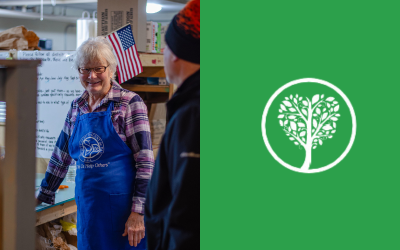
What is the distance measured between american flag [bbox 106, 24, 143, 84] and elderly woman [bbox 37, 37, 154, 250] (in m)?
0.99

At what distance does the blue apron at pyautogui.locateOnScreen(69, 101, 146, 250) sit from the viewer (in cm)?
193

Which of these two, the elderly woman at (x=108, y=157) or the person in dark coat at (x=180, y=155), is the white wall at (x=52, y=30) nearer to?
the elderly woman at (x=108, y=157)

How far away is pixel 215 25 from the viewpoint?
1.14 metres

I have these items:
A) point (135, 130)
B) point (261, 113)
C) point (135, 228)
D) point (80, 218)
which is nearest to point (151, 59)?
point (135, 130)

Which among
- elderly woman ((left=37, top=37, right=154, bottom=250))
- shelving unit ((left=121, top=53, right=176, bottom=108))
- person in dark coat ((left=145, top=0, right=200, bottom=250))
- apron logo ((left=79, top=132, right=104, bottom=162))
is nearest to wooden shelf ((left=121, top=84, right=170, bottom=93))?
shelving unit ((left=121, top=53, right=176, bottom=108))

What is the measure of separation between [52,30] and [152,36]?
746cm

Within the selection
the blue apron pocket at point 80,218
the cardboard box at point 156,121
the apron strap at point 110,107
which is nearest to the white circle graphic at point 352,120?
the apron strap at point 110,107

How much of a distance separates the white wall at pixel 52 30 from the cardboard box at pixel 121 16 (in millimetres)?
6985

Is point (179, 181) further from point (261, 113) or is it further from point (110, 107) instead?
point (110, 107)

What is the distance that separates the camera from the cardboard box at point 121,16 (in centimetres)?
322

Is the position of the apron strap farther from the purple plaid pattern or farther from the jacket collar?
the jacket collar

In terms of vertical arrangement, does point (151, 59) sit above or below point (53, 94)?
above

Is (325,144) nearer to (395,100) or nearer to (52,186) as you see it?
(395,100)

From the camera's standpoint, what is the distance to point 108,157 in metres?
1.94
